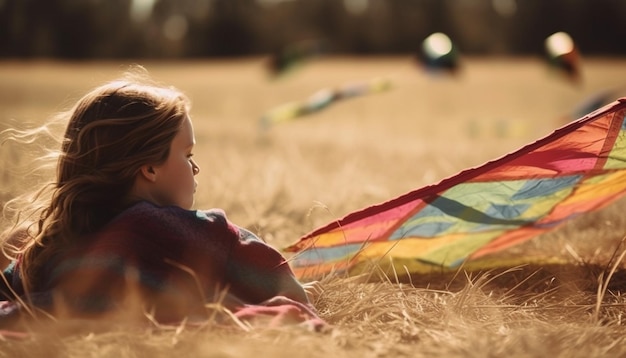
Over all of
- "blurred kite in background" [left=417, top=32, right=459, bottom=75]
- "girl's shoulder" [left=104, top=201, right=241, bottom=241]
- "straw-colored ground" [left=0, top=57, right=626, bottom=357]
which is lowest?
"straw-colored ground" [left=0, top=57, right=626, bottom=357]

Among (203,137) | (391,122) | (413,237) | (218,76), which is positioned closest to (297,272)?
(413,237)

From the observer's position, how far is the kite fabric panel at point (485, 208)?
6.93 feet

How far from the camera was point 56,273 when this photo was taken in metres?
1.75

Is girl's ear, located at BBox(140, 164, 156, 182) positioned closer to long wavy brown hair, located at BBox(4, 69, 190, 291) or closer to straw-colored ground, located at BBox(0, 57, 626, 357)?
long wavy brown hair, located at BBox(4, 69, 190, 291)

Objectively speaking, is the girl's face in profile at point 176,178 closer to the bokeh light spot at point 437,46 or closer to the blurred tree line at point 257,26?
the bokeh light spot at point 437,46

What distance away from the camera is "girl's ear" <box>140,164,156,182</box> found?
71.3 inches

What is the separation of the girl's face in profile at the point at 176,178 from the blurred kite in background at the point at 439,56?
302cm

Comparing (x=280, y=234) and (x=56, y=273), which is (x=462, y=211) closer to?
(x=280, y=234)

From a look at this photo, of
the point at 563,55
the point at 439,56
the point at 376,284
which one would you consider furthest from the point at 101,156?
the point at 439,56

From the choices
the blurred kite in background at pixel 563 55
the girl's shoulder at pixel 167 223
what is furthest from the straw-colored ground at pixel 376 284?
the blurred kite in background at pixel 563 55

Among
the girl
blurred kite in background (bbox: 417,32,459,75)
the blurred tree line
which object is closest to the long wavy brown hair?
the girl

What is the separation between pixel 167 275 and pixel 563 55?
2.79m

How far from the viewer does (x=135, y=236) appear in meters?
1.69

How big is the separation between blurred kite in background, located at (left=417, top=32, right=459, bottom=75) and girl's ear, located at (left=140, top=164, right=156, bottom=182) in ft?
10.2
